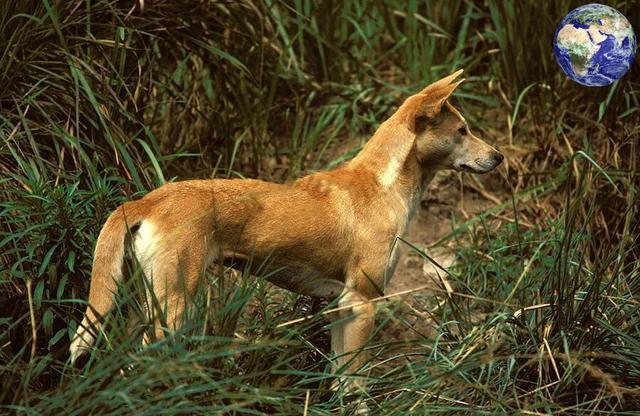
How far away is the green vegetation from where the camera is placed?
4.06 m

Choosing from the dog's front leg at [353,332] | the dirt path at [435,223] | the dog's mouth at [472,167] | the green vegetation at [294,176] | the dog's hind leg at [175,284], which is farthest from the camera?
the dirt path at [435,223]

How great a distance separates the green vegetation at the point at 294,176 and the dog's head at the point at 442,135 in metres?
0.46

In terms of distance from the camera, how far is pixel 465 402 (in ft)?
14.2

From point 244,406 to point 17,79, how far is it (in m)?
2.36

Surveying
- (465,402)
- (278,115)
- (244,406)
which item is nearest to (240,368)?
(244,406)

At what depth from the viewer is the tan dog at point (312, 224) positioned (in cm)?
423

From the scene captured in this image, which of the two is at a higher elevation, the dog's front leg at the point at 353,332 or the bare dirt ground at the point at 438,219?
the dog's front leg at the point at 353,332

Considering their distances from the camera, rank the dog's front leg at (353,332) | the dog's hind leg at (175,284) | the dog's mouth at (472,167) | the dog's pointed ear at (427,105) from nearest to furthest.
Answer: the dog's hind leg at (175,284), the dog's front leg at (353,332), the dog's pointed ear at (427,105), the dog's mouth at (472,167)

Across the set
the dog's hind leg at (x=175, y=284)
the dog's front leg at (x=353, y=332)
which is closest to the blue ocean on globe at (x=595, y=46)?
the dog's front leg at (x=353, y=332)

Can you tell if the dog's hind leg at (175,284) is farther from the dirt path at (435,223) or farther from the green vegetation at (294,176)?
the dirt path at (435,223)

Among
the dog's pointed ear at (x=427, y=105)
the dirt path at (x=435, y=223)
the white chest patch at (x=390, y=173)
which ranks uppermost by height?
the dog's pointed ear at (x=427, y=105)

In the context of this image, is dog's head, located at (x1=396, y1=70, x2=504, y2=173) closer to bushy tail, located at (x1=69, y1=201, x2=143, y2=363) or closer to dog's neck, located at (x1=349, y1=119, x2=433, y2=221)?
dog's neck, located at (x1=349, y1=119, x2=433, y2=221)

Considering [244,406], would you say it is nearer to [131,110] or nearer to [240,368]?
[240,368]

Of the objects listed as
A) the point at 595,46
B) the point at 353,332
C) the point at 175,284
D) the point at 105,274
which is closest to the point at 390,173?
the point at 353,332
